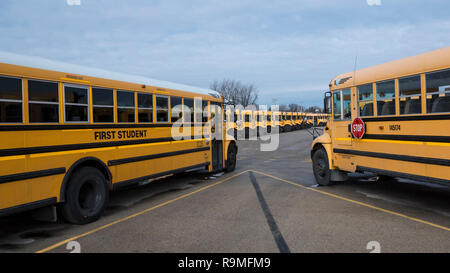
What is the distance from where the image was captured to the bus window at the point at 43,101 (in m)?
5.09

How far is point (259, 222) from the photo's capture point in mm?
5680

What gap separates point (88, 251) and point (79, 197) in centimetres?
167

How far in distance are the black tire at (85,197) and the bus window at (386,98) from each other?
17.5 ft

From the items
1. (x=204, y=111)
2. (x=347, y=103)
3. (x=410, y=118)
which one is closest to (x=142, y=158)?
(x=204, y=111)

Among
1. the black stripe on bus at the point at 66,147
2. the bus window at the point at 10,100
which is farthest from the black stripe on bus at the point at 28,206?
the bus window at the point at 10,100

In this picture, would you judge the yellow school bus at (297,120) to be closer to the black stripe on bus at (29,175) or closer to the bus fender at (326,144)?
the bus fender at (326,144)

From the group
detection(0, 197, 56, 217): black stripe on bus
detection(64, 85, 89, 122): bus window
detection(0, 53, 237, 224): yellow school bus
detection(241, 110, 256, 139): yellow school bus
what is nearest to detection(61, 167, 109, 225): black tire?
detection(0, 53, 237, 224): yellow school bus

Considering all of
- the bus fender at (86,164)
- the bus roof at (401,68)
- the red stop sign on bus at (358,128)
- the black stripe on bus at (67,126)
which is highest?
the bus roof at (401,68)

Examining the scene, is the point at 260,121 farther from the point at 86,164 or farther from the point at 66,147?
the point at 66,147

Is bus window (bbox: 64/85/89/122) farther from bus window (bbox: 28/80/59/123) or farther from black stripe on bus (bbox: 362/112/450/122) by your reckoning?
black stripe on bus (bbox: 362/112/450/122)

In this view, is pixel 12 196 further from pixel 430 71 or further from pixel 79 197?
pixel 430 71

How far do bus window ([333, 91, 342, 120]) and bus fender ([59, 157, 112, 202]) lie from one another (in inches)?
207

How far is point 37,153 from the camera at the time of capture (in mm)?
5164

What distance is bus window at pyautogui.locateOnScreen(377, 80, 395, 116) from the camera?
6.55m
